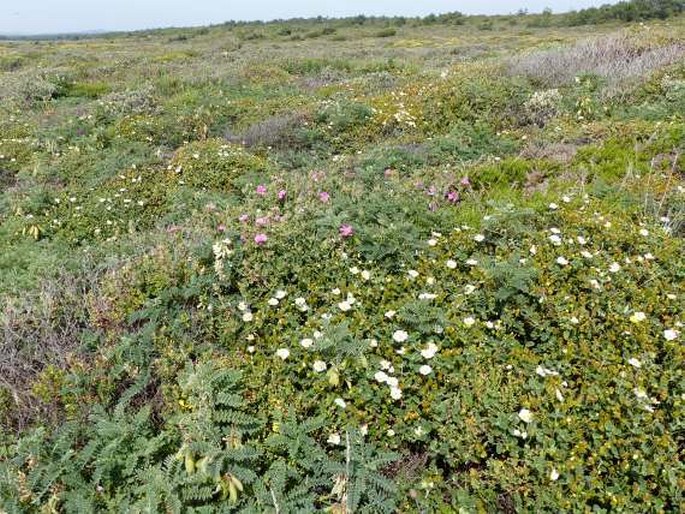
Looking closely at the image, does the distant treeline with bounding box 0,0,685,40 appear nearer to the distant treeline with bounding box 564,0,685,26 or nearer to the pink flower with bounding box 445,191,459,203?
the distant treeline with bounding box 564,0,685,26

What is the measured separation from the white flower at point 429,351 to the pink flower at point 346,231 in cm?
128

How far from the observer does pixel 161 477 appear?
8.63ft

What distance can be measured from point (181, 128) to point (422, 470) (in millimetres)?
9284

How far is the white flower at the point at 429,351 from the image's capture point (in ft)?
10.7

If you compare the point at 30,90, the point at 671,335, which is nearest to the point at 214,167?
the point at 671,335

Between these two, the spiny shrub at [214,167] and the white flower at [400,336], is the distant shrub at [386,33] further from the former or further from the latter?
the white flower at [400,336]

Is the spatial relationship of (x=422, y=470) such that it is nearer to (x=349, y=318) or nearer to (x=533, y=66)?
(x=349, y=318)

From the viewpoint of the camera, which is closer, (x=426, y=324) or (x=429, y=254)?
(x=426, y=324)

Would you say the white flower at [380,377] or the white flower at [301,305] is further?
the white flower at [301,305]

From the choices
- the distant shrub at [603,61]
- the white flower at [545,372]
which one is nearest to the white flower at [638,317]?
the white flower at [545,372]

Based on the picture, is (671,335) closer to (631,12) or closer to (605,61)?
(605,61)

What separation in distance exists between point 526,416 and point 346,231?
2026mm

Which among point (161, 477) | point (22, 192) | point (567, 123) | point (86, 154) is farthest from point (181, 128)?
point (161, 477)

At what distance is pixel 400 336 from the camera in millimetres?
3402
